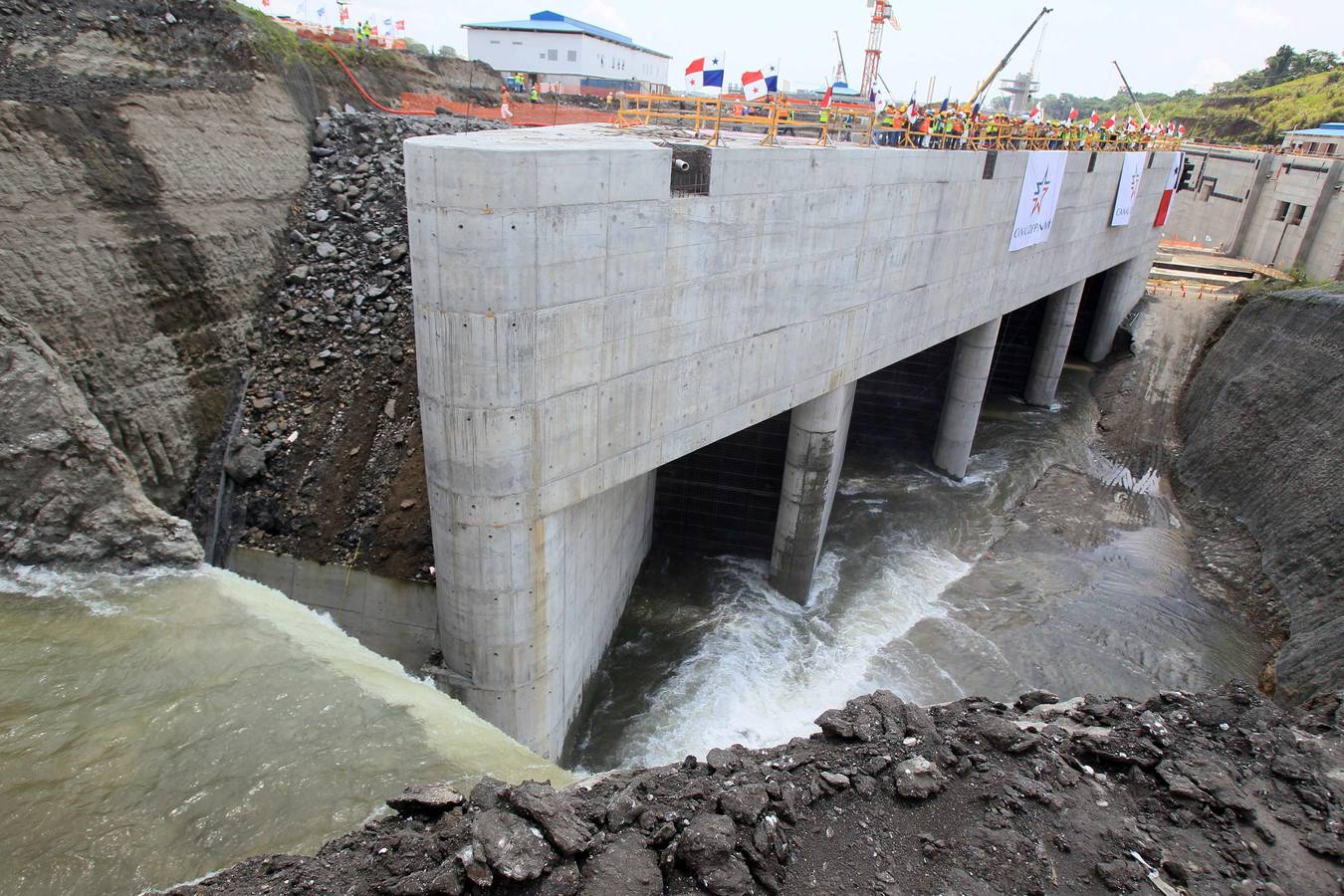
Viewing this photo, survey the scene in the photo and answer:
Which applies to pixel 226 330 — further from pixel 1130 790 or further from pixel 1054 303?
pixel 1054 303

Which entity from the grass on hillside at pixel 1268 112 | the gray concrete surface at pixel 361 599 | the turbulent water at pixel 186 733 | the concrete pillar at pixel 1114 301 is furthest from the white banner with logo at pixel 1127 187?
the grass on hillside at pixel 1268 112

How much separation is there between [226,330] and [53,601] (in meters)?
7.02

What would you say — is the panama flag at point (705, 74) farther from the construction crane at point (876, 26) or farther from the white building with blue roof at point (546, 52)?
the white building with blue roof at point (546, 52)

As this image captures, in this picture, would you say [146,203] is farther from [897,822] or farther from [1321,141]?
[1321,141]

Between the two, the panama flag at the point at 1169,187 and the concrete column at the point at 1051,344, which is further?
the panama flag at the point at 1169,187

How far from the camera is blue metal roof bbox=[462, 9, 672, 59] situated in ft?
181

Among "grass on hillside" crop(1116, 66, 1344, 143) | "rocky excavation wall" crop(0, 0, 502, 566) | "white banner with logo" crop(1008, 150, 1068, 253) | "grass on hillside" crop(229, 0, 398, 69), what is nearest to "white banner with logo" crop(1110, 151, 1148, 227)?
"white banner with logo" crop(1008, 150, 1068, 253)

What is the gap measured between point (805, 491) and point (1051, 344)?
21.4m

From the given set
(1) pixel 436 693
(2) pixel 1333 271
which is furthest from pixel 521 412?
(2) pixel 1333 271

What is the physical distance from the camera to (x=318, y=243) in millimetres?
18453

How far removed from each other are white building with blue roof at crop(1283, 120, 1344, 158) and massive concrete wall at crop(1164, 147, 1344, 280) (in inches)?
89.1

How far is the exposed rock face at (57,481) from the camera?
11508mm

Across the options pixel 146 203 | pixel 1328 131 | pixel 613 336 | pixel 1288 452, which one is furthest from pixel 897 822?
pixel 1328 131

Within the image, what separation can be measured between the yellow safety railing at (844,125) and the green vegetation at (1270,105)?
33982 mm
